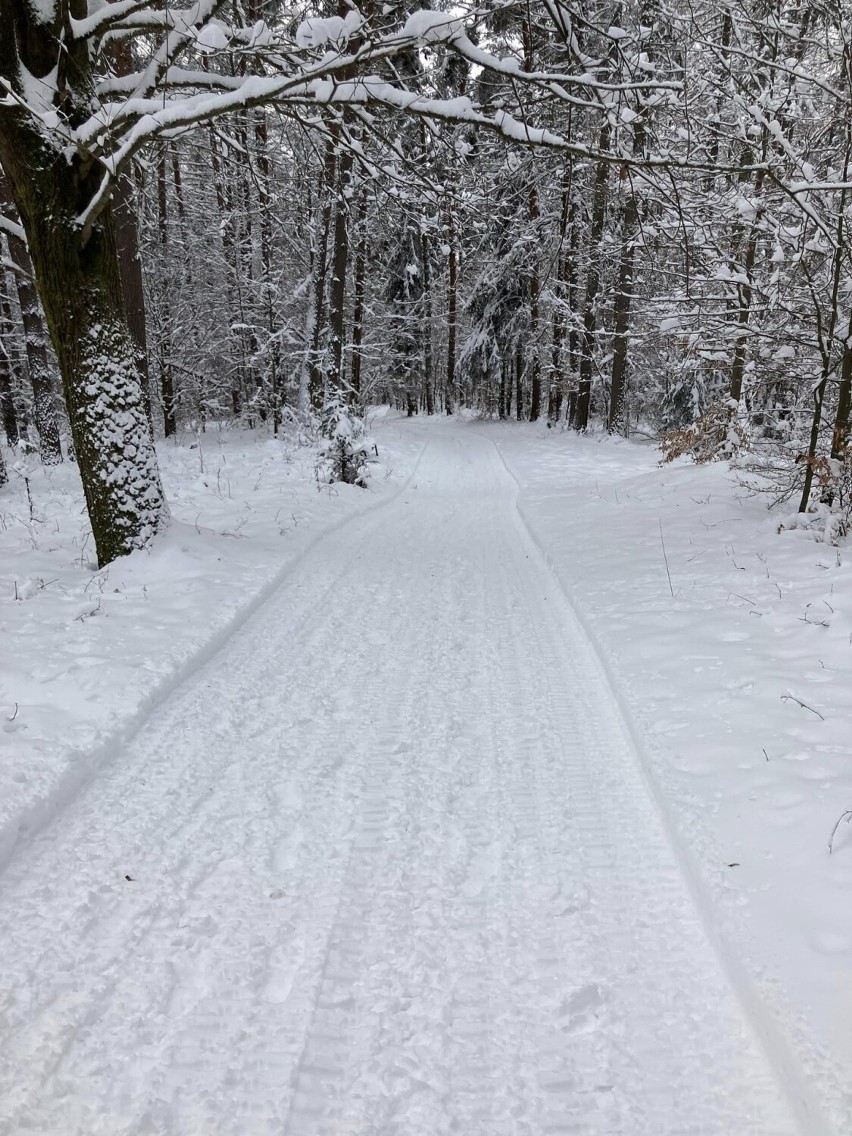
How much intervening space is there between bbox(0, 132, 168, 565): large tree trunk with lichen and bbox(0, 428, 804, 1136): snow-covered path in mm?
2693

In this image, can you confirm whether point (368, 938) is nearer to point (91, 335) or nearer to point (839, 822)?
point (839, 822)

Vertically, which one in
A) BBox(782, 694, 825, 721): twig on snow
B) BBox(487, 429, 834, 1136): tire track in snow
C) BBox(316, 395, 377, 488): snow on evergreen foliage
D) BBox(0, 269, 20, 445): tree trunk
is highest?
BBox(0, 269, 20, 445): tree trunk

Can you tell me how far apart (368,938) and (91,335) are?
5565 mm

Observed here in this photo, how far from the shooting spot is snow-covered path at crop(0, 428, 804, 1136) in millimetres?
1878

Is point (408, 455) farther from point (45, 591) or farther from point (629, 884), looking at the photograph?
point (629, 884)

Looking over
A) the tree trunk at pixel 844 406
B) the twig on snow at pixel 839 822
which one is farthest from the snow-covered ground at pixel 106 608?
the tree trunk at pixel 844 406

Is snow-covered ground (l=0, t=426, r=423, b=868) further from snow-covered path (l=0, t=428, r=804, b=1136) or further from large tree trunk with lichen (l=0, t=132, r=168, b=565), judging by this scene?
large tree trunk with lichen (l=0, t=132, r=168, b=565)

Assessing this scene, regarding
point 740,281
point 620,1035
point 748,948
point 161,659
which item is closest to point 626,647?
point 748,948

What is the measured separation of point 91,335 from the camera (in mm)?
5730

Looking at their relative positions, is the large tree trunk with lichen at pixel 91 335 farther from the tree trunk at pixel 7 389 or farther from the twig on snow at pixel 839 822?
the tree trunk at pixel 7 389

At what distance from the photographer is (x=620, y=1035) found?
6.83ft

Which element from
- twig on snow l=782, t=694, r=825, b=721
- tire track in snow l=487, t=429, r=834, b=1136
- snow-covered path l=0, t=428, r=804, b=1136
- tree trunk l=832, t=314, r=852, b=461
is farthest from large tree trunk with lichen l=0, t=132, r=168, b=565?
tree trunk l=832, t=314, r=852, b=461

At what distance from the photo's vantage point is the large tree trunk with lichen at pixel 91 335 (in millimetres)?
5430

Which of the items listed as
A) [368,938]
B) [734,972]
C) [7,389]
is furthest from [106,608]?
[7,389]
